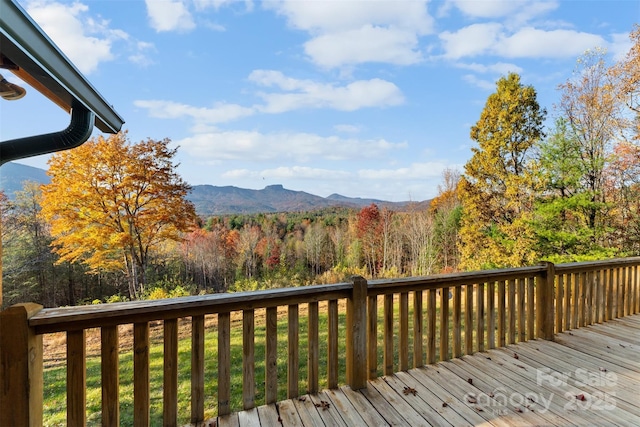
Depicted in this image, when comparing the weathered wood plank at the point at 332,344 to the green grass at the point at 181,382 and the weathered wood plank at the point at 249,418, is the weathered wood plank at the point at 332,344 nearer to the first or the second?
the weathered wood plank at the point at 249,418

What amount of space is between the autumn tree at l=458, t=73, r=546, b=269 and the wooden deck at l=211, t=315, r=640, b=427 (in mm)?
6322

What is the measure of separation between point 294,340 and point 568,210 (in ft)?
28.5

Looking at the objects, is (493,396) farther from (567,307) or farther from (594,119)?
(594,119)

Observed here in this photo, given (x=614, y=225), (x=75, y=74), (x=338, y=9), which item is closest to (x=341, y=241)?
(x=614, y=225)

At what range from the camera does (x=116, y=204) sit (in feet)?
26.6

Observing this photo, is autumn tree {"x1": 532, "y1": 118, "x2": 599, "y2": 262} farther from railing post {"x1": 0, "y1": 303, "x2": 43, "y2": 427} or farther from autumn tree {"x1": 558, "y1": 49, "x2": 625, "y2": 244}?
railing post {"x1": 0, "y1": 303, "x2": 43, "y2": 427}

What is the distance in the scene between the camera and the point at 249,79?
31.6 ft

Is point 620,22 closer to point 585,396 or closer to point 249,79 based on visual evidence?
point 585,396

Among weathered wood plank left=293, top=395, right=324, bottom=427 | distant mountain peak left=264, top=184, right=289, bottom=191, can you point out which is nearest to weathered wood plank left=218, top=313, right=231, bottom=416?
weathered wood plank left=293, top=395, right=324, bottom=427

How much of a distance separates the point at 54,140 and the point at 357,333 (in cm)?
214

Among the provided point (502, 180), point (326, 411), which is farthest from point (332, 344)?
point (502, 180)

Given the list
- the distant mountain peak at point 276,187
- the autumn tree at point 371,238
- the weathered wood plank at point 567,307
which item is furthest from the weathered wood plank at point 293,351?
the distant mountain peak at point 276,187

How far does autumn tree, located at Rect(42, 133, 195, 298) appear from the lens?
7.54 meters

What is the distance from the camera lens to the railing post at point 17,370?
1357mm
